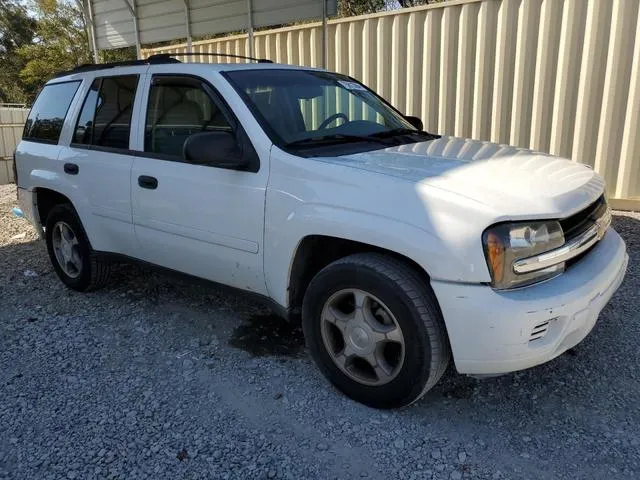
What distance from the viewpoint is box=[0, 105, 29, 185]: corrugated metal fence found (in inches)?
509

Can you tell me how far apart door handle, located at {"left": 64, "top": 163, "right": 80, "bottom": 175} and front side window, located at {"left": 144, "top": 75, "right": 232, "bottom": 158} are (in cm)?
86

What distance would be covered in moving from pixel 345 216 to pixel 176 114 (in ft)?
5.40

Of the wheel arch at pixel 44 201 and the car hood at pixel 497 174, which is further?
the wheel arch at pixel 44 201

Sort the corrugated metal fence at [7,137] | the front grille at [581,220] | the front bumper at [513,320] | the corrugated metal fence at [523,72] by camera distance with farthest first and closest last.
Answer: the corrugated metal fence at [7,137], the corrugated metal fence at [523,72], the front grille at [581,220], the front bumper at [513,320]

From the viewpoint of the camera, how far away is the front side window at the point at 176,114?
3561 millimetres

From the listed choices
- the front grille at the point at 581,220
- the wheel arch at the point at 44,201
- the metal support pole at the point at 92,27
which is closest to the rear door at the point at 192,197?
the wheel arch at the point at 44,201

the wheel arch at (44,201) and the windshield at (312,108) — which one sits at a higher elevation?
the windshield at (312,108)

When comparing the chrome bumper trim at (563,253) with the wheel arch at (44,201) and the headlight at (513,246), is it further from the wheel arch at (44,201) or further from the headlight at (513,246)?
the wheel arch at (44,201)

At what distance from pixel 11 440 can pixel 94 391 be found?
0.51 metres

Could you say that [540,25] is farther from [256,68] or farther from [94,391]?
[94,391]

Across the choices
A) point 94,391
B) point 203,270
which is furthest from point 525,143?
point 94,391

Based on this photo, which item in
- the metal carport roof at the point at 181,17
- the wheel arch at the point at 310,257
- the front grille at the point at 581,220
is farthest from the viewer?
the metal carport roof at the point at 181,17

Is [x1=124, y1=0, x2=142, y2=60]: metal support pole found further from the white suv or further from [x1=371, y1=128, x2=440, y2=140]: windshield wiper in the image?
[x1=371, y1=128, x2=440, y2=140]: windshield wiper

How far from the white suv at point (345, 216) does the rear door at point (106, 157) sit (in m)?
0.02
